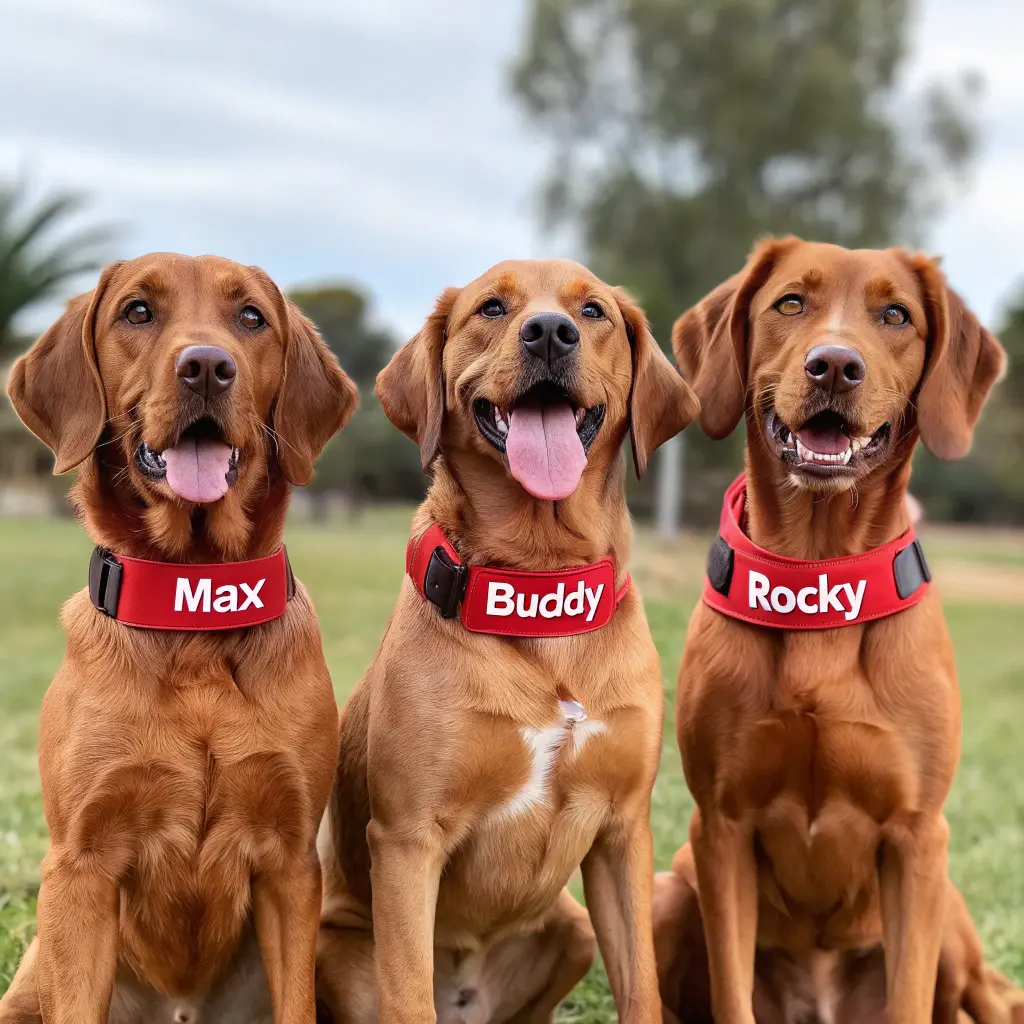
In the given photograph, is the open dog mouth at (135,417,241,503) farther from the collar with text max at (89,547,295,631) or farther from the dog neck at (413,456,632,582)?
the dog neck at (413,456,632,582)

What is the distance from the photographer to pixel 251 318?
355 centimetres

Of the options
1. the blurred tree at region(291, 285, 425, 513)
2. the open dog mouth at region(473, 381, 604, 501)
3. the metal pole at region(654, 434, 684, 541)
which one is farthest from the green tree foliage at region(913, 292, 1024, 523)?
the open dog mouth at region(473, 381, 604, 501)

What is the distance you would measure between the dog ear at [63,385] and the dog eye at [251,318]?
0.40 m

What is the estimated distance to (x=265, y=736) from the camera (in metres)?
3.24

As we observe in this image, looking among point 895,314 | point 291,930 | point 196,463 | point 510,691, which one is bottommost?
point 291,930

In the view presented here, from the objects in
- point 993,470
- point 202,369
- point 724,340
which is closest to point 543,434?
point 724,340

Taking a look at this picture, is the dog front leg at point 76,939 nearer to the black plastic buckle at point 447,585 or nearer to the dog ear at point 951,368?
the black plastic buckle at point 447,585

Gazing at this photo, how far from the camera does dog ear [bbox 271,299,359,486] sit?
3502mm

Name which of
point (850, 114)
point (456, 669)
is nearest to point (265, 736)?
point (456, 669)

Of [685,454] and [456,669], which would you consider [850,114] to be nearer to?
[685,454]

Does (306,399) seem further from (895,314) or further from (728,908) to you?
(728,908)

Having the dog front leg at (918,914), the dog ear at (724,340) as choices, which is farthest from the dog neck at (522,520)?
the dog front leg at (918,914)

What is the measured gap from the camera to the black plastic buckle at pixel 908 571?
144 inches

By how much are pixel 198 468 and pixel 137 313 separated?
511mm
